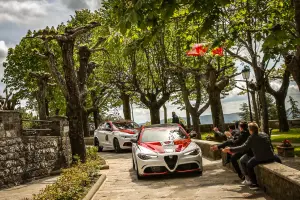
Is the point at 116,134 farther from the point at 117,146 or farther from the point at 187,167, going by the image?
the point at 187,167

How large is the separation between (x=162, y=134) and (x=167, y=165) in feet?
5.02

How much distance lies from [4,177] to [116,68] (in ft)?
63.2

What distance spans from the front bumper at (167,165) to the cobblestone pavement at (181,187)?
0.81ft

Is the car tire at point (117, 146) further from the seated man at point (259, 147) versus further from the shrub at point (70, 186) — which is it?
the seated man at point (259, 147)

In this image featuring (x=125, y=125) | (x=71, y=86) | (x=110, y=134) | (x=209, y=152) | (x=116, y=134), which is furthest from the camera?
(x=125, y=125)

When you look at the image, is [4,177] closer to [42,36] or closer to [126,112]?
[42,36]

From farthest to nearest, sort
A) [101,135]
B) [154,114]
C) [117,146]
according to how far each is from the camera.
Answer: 1. [154,114]
2. [101,135]
3. [117,146]

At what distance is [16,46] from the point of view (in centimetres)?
3616

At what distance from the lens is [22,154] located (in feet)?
41.6

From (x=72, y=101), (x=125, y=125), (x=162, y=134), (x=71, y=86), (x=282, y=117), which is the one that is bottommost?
(x=162, y=134)

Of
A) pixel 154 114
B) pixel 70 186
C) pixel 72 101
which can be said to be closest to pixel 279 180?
pixel 70 186

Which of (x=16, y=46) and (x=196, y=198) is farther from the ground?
(x=16, y=46)

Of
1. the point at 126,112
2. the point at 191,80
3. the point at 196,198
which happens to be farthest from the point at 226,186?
the point at 126,112

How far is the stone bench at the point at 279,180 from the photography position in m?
5.84
